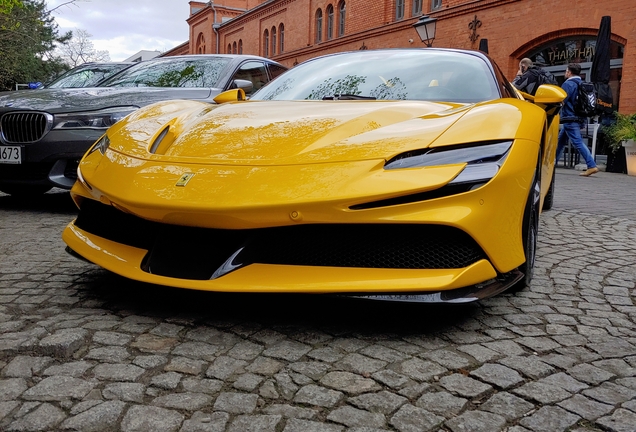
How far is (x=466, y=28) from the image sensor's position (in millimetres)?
18594

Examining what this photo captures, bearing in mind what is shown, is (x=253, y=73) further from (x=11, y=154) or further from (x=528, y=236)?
(x=528, y=236)

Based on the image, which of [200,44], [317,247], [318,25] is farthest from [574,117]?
[200,44]

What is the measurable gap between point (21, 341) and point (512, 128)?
195 centimetres

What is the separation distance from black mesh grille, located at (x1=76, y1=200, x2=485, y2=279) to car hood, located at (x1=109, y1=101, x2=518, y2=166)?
28cm

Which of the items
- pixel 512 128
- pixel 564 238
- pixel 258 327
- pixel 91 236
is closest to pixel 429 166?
pixel 512 128

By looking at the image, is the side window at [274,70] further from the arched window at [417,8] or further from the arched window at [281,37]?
the arched window at [281,37]

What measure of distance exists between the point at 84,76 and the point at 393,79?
5463 millimetres

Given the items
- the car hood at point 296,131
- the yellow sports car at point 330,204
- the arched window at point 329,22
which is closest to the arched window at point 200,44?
the arched window at point 329,22

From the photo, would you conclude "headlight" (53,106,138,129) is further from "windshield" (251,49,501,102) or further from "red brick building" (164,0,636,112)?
"red brick building" (164,0,636,112)

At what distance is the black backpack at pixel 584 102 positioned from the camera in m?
10.6

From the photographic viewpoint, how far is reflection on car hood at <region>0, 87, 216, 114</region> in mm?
4984

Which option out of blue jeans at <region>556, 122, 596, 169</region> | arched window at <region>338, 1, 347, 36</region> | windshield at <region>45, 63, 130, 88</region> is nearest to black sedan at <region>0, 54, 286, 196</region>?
windshield at <region>45, 63, 130, 88</region>

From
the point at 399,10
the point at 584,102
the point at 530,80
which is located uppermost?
the point at 399,10

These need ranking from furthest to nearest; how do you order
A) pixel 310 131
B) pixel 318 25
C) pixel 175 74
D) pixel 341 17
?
1. pixel 318 25
2. pixel 341 17
3. pixel 175 74
4. pixel 310 131
